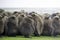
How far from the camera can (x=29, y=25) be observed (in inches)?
85.4

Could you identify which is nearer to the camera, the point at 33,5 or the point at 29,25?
the point at 29,25

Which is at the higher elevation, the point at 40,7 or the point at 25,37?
the point at 40,7

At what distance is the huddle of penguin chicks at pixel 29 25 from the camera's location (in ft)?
7.18

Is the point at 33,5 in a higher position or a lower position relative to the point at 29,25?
higher

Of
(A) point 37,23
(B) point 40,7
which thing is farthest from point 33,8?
(A) point 37,23

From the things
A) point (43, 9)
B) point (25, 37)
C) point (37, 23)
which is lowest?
point (25, 37)

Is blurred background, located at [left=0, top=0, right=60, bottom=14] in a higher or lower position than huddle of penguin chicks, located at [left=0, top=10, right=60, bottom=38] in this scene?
higher

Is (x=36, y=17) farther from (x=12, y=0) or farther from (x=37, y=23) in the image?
(x=12, y=0)

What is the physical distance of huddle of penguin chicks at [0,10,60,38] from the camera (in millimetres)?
2188

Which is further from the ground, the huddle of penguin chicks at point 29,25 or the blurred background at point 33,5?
the blurred background at point 33,5

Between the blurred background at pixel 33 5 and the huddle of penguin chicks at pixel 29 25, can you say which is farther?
the blurred background at pixel 33 5

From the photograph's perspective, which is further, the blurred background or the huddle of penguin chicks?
the blurred background

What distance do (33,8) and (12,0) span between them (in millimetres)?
310

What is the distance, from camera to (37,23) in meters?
2.23
